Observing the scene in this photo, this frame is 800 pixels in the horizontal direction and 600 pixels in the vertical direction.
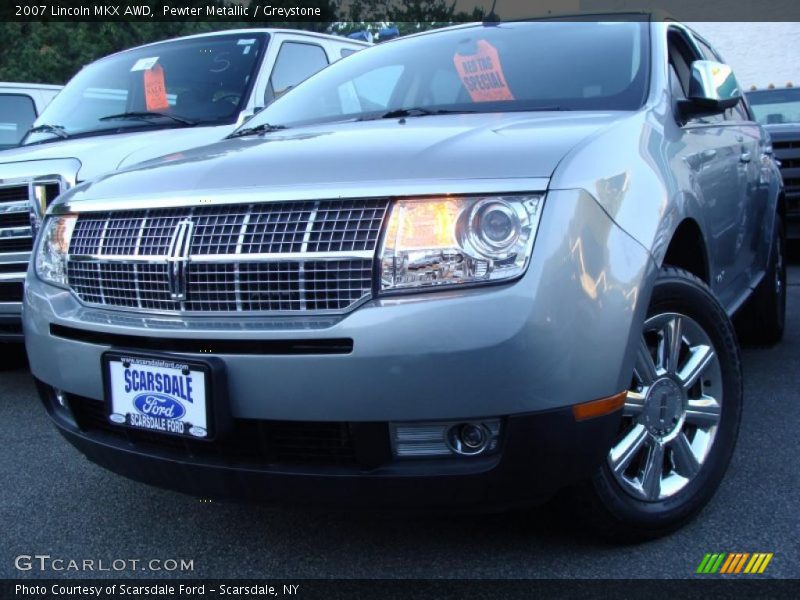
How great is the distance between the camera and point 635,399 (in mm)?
2430

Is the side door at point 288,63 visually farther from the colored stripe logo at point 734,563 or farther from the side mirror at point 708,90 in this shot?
the colored stripe logo at point 734,563

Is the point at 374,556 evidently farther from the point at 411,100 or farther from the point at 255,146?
the point at 411,100

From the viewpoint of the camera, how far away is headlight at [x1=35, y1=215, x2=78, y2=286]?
2.72 m

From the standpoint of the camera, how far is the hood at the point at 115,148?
14.0 ft

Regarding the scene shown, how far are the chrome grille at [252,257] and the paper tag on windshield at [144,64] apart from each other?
10.8 feet

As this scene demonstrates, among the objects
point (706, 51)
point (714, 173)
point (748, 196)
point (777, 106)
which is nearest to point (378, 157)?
point (714, 173)

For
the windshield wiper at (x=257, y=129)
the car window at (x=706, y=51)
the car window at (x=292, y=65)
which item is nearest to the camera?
the windshield wiper at (x=257, y=129)

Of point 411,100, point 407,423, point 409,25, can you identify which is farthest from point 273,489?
point 409,25

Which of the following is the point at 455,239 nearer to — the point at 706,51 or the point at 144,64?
the point at 706,51

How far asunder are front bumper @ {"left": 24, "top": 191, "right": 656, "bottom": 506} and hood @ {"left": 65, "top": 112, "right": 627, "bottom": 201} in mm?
230

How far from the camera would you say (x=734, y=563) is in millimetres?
2395

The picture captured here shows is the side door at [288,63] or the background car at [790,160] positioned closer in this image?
the side door at [288,63]

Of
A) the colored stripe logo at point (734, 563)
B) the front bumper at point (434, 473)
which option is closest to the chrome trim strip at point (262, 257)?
the front bumper at point (434, 473)

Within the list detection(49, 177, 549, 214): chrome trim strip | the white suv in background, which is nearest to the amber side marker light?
detection(49, 177, 549, 214): chrome trim strip
